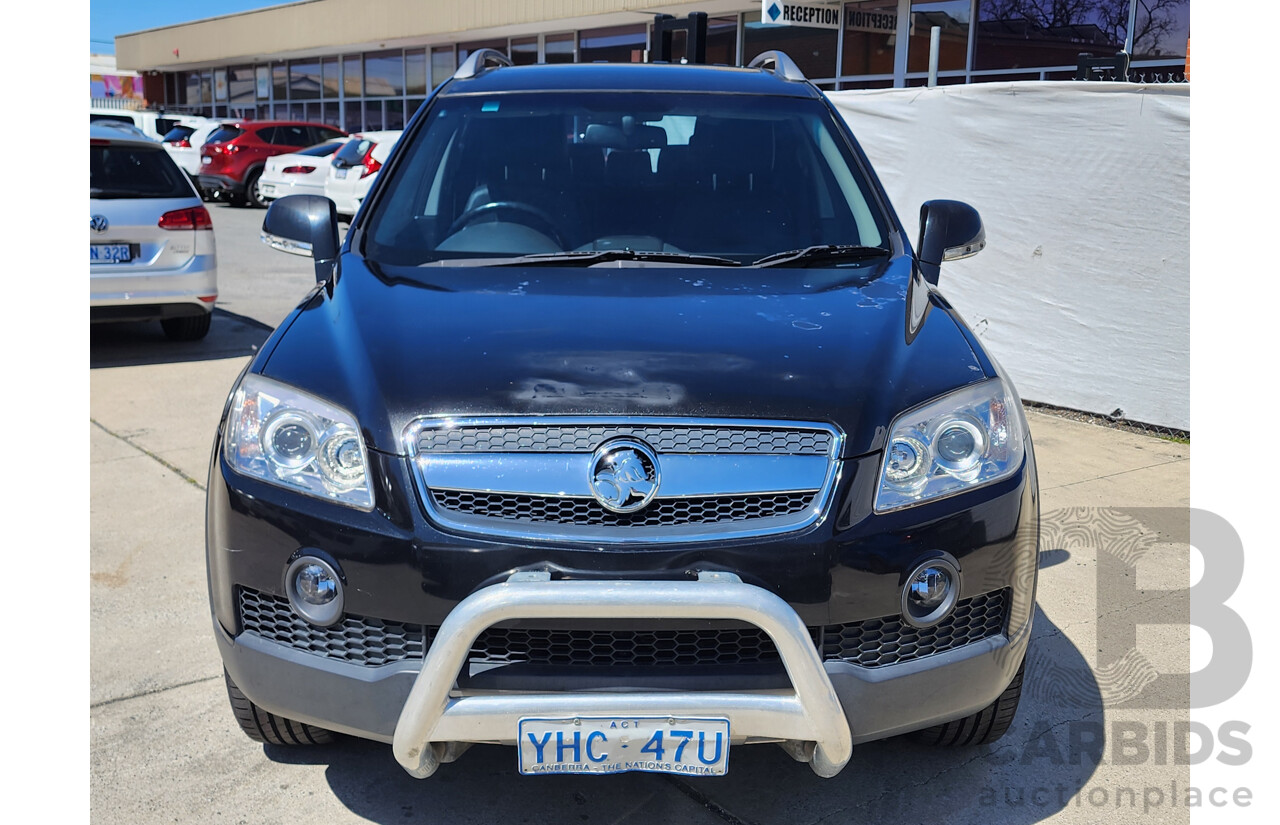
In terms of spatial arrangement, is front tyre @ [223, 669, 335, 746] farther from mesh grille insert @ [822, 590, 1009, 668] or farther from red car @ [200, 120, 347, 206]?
red car @ [200, 120, 347, 206]

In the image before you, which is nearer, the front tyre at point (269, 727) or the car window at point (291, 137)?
the front tyre at point (269, 727)

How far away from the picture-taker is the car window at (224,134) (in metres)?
21.3

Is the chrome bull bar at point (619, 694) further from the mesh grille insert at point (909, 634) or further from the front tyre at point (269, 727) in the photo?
the front tyre at point (269, 727)

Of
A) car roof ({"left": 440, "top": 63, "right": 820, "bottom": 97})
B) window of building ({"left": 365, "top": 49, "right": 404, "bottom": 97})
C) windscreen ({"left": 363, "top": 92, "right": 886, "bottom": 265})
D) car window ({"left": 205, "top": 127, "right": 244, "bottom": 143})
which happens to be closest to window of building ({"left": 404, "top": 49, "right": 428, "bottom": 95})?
window of building ({"left": 365, "top": 49, "right": 404, "bottom": 97})

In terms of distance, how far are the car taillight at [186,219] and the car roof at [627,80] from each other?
4.78m

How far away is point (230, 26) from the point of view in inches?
1420

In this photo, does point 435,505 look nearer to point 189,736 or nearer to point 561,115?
point 189,736

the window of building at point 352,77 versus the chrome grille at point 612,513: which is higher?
the window of building at point 352,77

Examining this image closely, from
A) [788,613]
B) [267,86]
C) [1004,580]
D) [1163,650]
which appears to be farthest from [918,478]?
[267,86]

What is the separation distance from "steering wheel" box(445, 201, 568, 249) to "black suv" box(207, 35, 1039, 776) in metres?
0.61

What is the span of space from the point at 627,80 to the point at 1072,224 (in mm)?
3703

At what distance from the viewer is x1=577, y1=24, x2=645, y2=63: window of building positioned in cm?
2230

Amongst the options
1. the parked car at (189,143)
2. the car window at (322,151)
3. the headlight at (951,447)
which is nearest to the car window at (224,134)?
the parked car at (189,143)

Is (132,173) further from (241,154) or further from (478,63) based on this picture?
(241,154)
